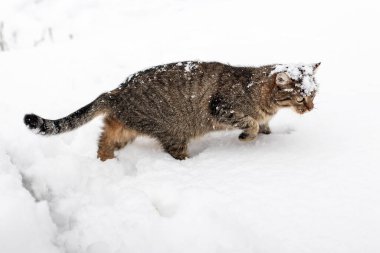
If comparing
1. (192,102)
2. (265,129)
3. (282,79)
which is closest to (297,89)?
(282,79)

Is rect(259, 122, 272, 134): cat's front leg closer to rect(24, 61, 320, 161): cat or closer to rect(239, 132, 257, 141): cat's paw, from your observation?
rect(24, 61, 320, 161): cat

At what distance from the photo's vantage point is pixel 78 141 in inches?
152

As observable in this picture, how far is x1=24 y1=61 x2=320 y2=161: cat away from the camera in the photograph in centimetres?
361

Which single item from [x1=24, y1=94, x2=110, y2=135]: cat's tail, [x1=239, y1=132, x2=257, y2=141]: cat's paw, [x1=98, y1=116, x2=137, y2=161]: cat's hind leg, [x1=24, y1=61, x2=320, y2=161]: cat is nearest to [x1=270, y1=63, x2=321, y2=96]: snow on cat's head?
[x1=24, y1=61, x2=320, y2=161]: cat

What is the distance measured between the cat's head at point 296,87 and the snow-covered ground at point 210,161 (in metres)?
0.33

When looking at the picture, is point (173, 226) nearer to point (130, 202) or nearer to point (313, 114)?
point (130, 202)

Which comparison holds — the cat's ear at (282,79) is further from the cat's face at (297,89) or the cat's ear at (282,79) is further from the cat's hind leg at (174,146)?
the cat's hind leg at (174,146)

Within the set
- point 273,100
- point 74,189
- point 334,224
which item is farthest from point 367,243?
point 74,189

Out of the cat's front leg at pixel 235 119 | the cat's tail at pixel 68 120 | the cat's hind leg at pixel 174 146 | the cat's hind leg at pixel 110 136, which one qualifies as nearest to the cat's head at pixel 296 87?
the cat's front leg at pixel 235 119

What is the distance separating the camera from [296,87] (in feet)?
11.7

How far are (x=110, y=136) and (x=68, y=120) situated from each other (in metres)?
0.40

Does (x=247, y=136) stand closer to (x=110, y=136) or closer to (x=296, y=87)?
(x=296, y=87)

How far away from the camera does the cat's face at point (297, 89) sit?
3.53 meters

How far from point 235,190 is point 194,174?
0.44 metres
